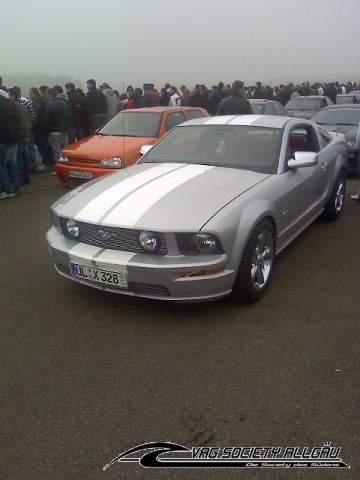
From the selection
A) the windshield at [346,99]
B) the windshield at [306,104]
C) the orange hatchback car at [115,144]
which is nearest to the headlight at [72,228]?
the orange hatchback car at [115,144]

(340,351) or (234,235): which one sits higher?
(234,235)

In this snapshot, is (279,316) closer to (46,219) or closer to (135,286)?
(135,286)

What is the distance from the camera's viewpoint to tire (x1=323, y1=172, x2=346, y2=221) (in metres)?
5.70

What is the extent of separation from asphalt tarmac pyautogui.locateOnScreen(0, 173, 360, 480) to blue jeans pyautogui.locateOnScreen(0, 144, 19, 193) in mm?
3895

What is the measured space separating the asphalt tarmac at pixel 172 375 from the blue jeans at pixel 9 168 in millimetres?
3895

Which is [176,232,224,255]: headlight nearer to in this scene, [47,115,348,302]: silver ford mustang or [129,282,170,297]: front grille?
[47,115,348,302]: silver ford mustang

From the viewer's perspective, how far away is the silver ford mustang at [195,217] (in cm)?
321

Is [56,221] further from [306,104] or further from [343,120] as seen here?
[306,104]

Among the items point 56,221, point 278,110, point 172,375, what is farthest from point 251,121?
point 278,110

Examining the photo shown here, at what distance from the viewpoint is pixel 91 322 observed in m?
3.45

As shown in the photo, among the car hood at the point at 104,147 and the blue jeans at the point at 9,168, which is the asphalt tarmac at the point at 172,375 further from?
the blue jeans at the point at 9,168

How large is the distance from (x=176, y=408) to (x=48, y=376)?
863mm

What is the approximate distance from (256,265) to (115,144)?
4662 millimetres

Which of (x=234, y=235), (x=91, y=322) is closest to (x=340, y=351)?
(x=234, y=235)
